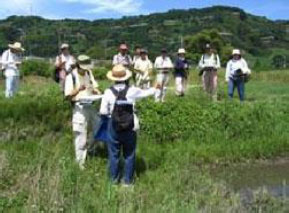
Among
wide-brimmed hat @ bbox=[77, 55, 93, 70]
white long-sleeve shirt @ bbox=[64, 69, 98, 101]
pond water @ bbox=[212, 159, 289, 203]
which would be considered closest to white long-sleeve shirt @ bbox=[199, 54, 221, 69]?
pond water @ bbox=[212, 159, 289, 203]

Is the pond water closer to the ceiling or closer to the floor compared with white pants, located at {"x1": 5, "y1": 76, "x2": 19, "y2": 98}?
closer to the floor

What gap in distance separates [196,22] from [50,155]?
8377 centimetres

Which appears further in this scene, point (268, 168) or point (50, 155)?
point (268, 168)

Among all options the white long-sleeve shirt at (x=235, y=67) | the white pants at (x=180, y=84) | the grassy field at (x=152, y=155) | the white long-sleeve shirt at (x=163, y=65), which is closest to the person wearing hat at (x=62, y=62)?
the grassy field at (x=152, y=155)

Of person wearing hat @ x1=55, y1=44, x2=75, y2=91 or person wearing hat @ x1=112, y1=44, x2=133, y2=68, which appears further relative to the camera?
person wearing hat @ x1=112, y1=44, x2=133, y2=68

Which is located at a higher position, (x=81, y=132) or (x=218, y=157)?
(x=81, y=132)

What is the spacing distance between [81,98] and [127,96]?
1.26m

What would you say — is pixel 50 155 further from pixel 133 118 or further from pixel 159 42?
pixel 159 42

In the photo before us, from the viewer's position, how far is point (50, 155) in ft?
38.3

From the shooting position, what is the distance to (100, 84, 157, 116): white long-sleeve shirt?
1118cm

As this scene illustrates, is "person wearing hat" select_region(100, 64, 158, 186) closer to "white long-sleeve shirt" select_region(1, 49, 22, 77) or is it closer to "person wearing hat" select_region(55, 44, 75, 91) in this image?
"person wearing hat" select_region(55, 44, 75, 91)

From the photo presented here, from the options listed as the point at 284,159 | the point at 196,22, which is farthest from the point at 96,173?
the point at 196,22

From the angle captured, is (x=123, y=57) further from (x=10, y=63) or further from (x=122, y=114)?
(x=122, y=114)

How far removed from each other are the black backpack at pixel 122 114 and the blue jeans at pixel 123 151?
191 millimetres
